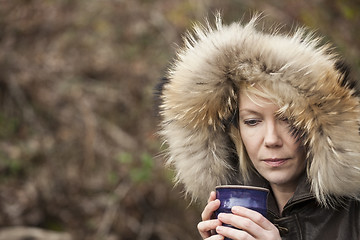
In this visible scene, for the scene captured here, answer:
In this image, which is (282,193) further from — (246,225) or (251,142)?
(246,225)

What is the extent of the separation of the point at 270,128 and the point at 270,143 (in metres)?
0.06

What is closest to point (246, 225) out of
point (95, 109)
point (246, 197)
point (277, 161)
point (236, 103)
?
point (246, 197)

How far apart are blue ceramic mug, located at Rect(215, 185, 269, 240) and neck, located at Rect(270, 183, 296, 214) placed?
0.34 m

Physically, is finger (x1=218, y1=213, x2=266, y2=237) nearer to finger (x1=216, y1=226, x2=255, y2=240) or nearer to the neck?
finger (x1=216, y1=226, x2=255, y2=240)

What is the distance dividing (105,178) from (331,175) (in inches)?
128

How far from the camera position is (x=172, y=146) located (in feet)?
7.82

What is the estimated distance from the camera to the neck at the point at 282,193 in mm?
2240

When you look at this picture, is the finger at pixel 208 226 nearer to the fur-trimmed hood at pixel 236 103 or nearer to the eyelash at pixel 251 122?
the fur-trimmed hood at pixel 236 103

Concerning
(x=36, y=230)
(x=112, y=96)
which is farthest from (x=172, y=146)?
(x=112, y=96)

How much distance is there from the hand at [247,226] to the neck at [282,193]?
1.24 feet

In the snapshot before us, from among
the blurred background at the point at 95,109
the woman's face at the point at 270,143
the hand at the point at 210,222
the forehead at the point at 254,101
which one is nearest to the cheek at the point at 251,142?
the woman's face at the point at 270,143

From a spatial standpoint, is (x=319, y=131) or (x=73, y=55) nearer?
(x=319, y=131)

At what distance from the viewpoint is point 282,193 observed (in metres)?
2.27

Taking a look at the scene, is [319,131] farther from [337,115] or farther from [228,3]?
[228,3]
